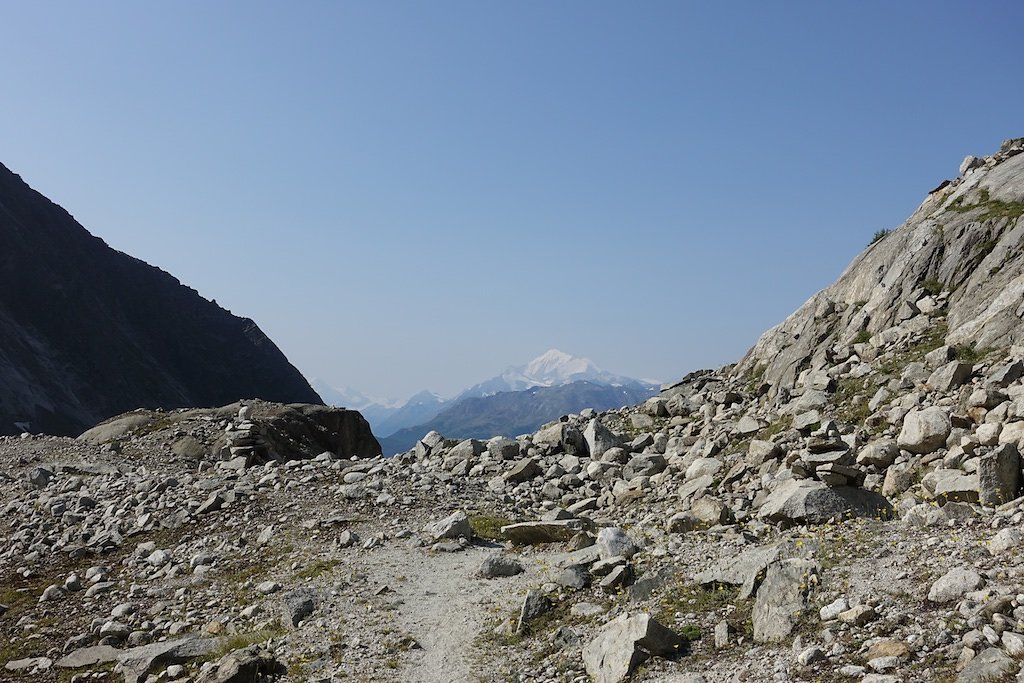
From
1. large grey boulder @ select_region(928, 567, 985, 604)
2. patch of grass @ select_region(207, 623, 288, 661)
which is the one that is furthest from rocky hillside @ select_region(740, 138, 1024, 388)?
patch of grass @ select_region(207, 623, 288, 661)

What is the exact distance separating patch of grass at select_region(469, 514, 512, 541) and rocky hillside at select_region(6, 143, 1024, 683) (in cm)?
13

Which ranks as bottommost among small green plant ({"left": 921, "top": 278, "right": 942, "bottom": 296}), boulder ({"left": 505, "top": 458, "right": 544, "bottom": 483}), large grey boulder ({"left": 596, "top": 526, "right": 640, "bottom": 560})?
large grey boulder ({"left": 596, "top": 526, "right": 640, "bottom": 560})

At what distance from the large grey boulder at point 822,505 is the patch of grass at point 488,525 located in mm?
Result: 7693

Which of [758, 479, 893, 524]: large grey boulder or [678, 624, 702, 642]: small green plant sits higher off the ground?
[758, 479, 893, 524]: large grey boulder

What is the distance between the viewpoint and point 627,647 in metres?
10.4

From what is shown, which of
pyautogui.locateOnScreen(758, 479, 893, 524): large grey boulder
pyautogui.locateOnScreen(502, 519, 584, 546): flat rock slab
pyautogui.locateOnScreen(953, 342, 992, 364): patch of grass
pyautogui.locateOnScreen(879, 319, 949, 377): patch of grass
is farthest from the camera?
pyautogui.locateOnScreen(879, 319, 949, 377): patch of grass

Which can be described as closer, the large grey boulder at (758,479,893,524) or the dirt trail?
the dirt trail

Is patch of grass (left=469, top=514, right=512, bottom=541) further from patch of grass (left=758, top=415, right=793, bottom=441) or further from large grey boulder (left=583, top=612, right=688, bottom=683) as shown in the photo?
patch of grass (left=758, top=415, right=793, bottom=441)

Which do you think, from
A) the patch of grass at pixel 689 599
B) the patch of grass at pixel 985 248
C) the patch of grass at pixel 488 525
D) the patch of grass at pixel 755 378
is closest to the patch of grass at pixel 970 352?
the patch of grass at pixel 985 248

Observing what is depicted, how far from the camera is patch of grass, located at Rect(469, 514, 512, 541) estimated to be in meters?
19.7

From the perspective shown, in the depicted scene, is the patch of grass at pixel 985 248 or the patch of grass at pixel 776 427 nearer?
the patch of grass at pixel 776 427

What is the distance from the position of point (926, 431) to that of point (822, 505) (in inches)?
163

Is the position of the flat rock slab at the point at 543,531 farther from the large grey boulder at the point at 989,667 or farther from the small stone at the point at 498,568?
the large grey boulder at the point at 989,667

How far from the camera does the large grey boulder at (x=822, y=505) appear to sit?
48.2 feet
